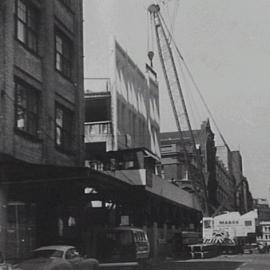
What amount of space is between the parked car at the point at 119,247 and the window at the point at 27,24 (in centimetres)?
919

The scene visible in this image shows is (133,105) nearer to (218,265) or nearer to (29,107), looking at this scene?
(218,265)

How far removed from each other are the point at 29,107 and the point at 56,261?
11.2 m

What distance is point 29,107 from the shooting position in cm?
2727

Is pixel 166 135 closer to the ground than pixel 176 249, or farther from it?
farther from it

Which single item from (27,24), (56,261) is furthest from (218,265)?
(56,261)

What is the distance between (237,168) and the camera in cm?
16888

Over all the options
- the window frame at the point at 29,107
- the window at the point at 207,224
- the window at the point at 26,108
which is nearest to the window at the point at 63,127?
the window frame at the point at 29,107

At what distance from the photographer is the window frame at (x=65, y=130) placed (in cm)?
3056

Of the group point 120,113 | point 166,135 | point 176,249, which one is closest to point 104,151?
point 120,113

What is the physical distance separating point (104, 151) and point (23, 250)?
18.6m

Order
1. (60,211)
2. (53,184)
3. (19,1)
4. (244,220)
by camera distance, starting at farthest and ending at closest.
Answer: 1. (244,220)
2. (60,211)
3. (19,1)
4. (53,184)

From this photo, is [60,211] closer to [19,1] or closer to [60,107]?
[60,107]

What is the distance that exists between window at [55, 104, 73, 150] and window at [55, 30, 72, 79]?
192 cm

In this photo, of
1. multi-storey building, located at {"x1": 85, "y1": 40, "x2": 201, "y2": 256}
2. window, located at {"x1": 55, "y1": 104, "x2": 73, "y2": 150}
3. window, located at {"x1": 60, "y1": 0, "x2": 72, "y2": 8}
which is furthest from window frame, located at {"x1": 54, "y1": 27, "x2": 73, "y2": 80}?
multi-storey building, located at {"x1": 85, "y1": 40, "x2": 201, "y2": 256}
